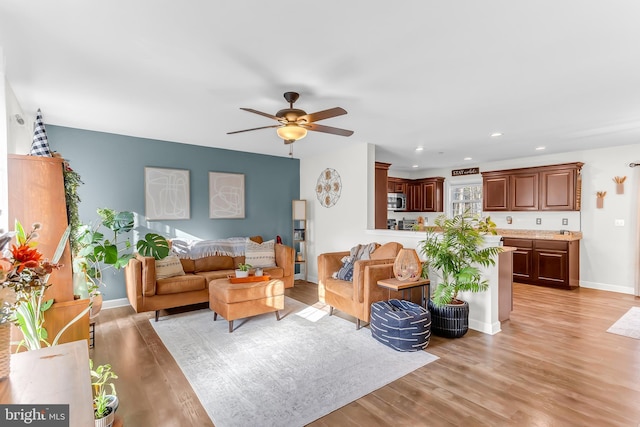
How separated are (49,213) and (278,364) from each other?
87.2 inches

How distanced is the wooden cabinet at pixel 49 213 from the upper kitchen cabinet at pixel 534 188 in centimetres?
705

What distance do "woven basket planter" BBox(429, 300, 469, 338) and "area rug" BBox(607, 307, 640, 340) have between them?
1.77m

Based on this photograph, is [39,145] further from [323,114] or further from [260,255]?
[260,255]

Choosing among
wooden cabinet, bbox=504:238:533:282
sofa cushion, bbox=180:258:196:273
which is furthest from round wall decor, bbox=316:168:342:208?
wooden cabinet, bbox=504:238:533:282

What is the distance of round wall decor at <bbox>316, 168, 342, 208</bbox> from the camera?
5.51 metres

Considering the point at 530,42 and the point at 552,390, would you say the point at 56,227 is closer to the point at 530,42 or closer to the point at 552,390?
the point at 530,42

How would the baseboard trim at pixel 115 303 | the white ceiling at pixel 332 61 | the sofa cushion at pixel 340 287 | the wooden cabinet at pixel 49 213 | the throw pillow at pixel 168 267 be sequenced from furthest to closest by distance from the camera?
the baseboard trim at pixel 115 303, the throw pillow at pixel 168 267, the sofa cushion at pixel 340 287, the wooden cabinet at pixel 49 213, the white ceiling at pixel 332 61

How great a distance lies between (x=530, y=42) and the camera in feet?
6.86

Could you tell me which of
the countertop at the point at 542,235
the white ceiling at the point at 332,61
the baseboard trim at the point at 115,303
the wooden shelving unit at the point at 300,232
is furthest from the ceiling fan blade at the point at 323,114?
the countertop at the point at 542,235

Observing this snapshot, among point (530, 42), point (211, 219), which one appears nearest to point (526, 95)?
point (530, 42)

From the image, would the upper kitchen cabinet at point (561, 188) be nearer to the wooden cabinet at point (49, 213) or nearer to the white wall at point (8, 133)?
the wooden cabinet at point (49, 213)

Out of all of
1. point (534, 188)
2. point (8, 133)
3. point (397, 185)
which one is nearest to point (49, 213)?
point (8, 133)

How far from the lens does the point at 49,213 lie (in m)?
2.37

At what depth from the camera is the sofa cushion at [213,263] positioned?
4.78 metres
